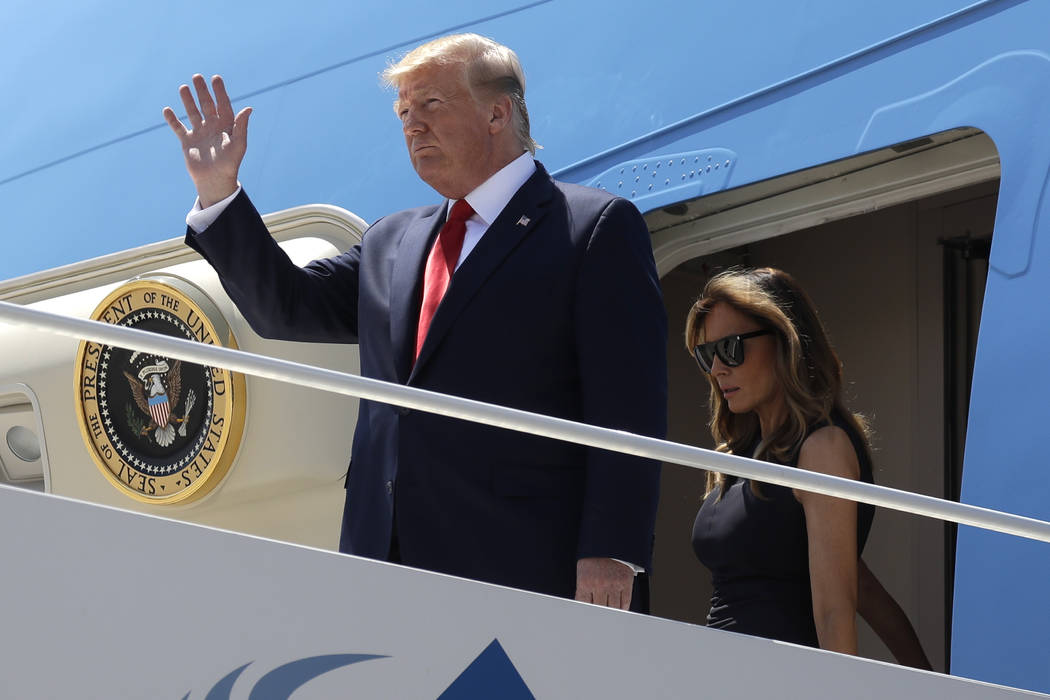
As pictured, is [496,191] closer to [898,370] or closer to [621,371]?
[621,371]

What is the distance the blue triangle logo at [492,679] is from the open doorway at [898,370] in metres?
2.55

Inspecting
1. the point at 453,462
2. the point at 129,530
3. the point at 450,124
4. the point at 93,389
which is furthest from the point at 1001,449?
the point at 93,389

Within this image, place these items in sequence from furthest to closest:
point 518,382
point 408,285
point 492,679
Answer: point 408,285 → point 518,382 → point 492,679

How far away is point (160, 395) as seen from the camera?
10.5 ft

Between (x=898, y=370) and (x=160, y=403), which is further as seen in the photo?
(x=898, y=370)

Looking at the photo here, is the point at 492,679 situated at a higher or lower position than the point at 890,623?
lower

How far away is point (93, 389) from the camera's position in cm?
336

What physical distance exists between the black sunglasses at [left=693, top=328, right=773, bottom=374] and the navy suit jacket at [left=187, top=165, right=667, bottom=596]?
15.5 inches

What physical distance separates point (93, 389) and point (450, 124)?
142 cm

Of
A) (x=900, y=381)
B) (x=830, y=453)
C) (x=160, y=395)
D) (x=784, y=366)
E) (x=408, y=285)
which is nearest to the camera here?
(x=408, y=285)

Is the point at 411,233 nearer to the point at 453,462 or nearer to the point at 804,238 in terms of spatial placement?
the point at 453,462

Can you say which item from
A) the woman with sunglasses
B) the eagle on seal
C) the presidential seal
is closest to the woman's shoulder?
the woman with sunglasses

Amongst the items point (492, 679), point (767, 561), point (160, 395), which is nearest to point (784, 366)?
point (767, 561)

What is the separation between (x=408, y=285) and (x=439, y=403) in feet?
2.26
